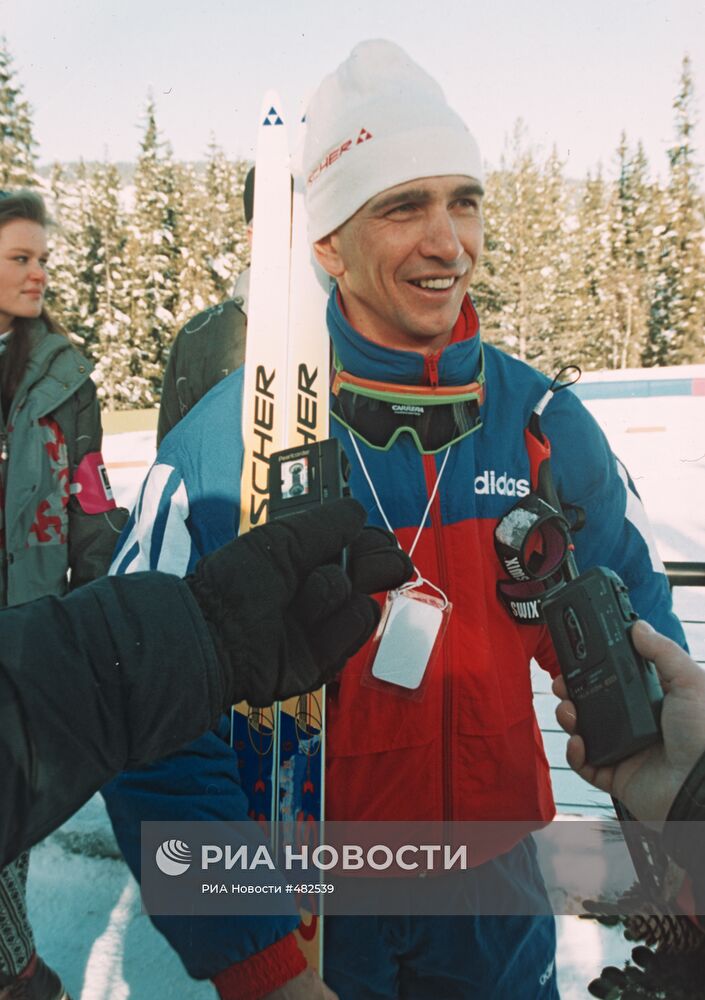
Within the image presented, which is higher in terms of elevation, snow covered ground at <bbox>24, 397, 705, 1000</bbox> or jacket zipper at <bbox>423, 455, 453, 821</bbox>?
jacket zipper at <bbox>423, 455, 453, 821</bbox>

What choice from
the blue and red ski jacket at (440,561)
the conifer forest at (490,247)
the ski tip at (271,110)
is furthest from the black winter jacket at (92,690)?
the conifer forest at (490,247)

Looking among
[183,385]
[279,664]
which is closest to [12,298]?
[183,385]

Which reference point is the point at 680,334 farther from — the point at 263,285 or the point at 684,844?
the point at 684,844

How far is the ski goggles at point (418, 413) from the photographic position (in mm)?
1223

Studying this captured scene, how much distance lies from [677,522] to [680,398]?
2.59 feet

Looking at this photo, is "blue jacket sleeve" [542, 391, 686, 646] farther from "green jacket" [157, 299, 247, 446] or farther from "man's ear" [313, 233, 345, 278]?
"green jacket" [157, 299, 247, 446]

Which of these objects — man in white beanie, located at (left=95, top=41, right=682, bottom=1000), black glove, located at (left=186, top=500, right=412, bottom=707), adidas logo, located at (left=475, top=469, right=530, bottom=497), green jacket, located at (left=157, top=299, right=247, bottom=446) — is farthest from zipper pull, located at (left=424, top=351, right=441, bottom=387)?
green jacket, located at (left=157, top=299, right=247, bottom=446)

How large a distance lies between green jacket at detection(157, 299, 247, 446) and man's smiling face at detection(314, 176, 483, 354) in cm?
47

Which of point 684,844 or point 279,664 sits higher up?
point 279,664

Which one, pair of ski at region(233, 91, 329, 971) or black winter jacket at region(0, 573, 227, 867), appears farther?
pair of ski at region(233, 91, 329, 971)

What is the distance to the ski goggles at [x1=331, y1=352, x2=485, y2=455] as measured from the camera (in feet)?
4.01

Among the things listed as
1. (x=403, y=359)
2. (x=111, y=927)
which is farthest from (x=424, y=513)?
(x=111, y=927)

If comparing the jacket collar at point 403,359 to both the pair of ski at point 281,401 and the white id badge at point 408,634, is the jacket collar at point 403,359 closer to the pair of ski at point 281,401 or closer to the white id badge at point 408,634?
the pair of ski at point 281,401

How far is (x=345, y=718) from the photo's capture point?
1167 mm
